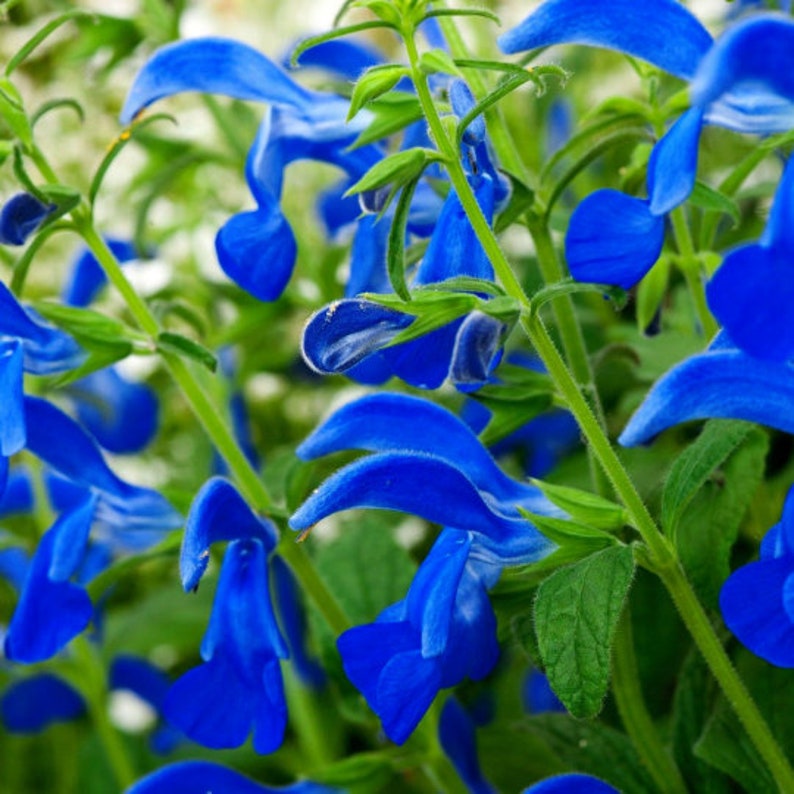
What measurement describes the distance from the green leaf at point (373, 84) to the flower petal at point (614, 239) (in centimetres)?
13

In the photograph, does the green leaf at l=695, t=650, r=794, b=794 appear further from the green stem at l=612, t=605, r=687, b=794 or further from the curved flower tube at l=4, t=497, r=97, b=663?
the curved flower tube at l=4, t=497, r=97, b=663

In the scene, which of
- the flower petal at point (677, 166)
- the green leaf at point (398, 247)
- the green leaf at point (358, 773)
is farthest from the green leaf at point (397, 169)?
the green leaf at point (358, 773)

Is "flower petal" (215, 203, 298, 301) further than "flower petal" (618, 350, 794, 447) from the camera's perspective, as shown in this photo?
Yes

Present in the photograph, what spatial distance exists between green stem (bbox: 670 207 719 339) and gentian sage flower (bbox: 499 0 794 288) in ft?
0.68

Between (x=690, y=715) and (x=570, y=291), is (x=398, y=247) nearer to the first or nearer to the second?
(x=570, y=291)

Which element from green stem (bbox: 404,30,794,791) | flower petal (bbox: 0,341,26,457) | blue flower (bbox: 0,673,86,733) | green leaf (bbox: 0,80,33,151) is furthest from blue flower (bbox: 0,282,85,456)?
blue flower (bbox: 0,673,86,733)

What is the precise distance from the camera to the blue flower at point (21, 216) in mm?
853

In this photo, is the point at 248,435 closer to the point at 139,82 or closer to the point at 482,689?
the point at 482,689

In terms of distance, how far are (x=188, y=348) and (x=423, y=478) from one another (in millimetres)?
219

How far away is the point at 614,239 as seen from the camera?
69 centimetres

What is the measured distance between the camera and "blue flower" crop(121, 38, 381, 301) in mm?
887

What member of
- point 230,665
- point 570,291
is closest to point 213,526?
point 230,665

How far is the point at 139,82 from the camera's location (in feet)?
3.01

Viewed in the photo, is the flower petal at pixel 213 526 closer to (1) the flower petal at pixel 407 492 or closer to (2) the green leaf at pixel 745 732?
(1) the flower petal at pixel 407 492
